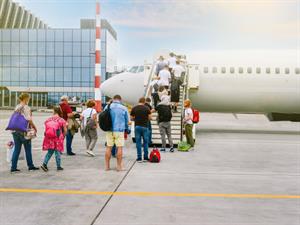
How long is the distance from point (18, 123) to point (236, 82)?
46.8ft

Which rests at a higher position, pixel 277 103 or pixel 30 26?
pixel 30 26

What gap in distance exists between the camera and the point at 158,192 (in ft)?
25.9

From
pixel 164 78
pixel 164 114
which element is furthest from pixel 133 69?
pixel 164 114

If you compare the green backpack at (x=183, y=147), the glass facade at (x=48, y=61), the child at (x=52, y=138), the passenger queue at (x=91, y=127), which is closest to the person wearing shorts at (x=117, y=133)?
the passenger queue at (x=91, y=127)

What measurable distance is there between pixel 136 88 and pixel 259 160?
34.6ft

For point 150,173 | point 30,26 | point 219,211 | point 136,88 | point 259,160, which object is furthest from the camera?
point 30,26

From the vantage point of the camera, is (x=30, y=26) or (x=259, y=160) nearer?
(x=259, y=160)

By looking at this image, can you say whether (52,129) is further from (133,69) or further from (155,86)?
(133,69)

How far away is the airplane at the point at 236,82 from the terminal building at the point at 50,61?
4890 cm

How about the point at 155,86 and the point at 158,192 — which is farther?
the point at 155,86

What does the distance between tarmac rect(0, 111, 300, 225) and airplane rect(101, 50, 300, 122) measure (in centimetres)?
933

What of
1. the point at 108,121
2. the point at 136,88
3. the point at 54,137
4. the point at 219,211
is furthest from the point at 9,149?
the point at 136,88

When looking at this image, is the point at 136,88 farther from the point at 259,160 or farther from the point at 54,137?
the point at 54,137

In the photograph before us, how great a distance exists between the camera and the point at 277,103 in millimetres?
22219
